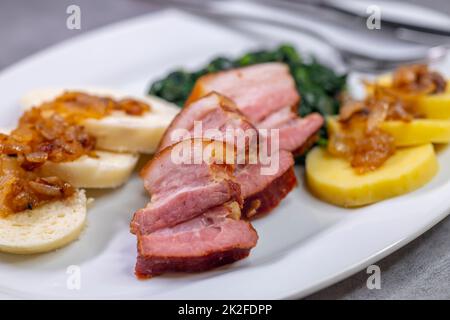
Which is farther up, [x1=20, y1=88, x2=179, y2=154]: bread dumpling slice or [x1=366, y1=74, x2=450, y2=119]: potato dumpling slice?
[x1=366, y1=74, x2=450, y2=119]: potato dumpling slice

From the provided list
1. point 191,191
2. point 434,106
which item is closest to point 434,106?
point 434,106

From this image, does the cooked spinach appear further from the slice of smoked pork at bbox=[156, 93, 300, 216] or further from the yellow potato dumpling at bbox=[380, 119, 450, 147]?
the slice of smoked pork at bbox=[156, 93, 300, 216]

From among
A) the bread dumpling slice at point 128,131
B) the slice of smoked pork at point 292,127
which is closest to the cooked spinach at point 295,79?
the slice of smoked pork at point 292,127

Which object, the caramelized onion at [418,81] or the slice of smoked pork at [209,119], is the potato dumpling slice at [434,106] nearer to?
the caramelized onion at [418,81]

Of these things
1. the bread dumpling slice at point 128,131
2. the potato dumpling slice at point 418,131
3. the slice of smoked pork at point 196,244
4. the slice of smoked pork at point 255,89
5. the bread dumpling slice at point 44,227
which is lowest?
the bread dumpling slice at point 44,227

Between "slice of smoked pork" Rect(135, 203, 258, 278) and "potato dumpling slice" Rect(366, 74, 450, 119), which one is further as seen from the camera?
"potato dumpling slice" Rect(366, 74, 450, 119)

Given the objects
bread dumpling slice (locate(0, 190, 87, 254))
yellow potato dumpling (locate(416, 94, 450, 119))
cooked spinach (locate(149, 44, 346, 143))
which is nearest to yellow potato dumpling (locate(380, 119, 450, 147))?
yellow potato dumpling (locate(416, 94, 450, 119))
